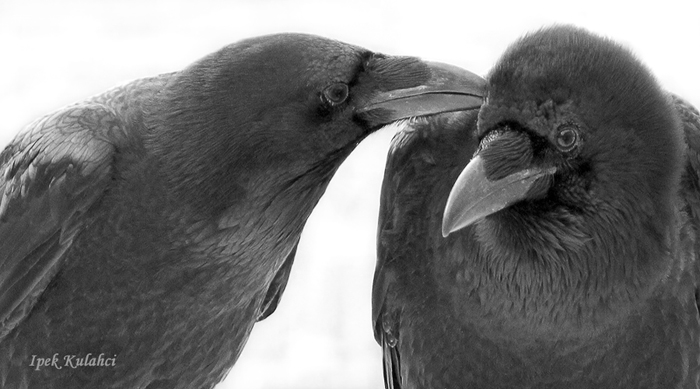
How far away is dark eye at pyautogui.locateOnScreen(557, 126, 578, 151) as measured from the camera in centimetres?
331

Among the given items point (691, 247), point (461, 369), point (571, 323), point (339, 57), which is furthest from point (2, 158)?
point (691, 247)

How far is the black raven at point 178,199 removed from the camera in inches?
147

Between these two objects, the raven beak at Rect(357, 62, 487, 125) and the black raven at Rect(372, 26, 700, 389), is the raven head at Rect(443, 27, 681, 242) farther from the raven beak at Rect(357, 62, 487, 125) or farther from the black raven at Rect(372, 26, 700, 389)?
the raven beak at Rect(357, 62, 487, 125)

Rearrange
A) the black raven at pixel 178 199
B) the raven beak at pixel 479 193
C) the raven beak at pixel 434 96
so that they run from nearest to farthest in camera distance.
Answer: the raven beak at pixel 479 193 → the raven beak at pixel 434 96 → the black raven at pixel 178 199

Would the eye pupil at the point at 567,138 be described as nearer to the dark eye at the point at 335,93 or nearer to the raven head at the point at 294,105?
the raven head at the point at 294,105

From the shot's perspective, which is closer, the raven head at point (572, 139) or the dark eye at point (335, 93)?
the raven head at point (572, 139)

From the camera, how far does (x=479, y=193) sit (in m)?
3.30

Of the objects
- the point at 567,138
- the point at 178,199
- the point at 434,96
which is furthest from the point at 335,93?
the point at 567,138

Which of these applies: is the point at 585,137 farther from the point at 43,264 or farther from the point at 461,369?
the point at 43,264

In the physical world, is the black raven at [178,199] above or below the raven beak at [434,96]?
below

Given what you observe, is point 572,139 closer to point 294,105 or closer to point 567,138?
point 567,138

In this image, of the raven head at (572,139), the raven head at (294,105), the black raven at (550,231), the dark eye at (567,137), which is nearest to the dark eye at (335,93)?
the raven head at (294,105)

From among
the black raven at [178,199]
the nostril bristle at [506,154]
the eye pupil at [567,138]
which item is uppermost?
the eye pupil at [567,138]

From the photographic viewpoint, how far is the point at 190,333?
13.2 feet
